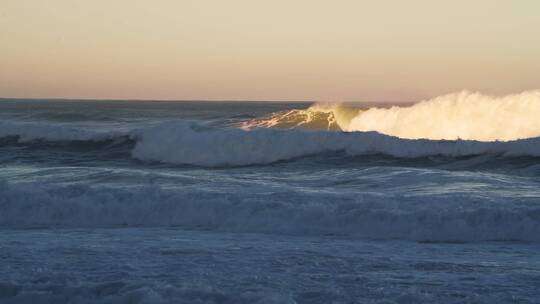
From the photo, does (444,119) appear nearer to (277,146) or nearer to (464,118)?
(464,118)

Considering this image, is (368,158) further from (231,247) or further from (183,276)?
(183,276)

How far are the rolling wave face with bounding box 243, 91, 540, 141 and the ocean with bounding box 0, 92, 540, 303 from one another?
4528mm

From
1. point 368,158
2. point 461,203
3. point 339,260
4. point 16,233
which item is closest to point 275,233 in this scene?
point 339,260

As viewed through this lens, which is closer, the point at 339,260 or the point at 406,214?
the point at 339,260

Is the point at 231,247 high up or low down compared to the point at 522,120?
down

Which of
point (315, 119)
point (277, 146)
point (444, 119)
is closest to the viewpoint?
point (277, 146)

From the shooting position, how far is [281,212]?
29.1 feet

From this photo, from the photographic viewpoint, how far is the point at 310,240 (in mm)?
7781

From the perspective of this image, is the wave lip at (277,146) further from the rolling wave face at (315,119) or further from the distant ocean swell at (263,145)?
the rolling wave face at (315,119)

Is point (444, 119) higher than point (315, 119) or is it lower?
higher

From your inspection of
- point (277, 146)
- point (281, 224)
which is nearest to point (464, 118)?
point (277, 146)

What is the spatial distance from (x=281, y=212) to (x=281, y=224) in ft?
1.05

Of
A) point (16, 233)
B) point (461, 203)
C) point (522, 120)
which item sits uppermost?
point (522, 120)

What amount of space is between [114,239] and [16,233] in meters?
1.45
